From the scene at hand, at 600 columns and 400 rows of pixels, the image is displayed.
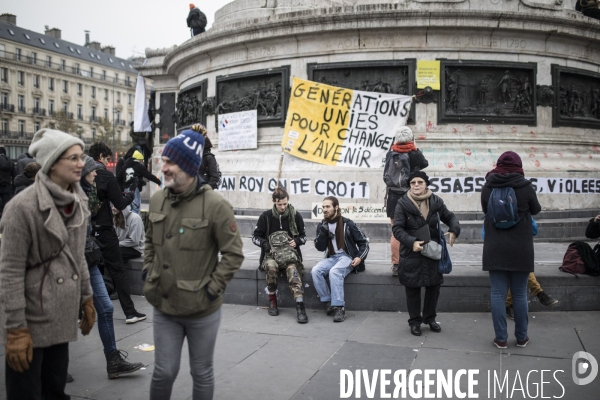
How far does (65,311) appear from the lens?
128 inches

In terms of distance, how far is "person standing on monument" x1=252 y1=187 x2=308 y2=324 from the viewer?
6902 millimetres

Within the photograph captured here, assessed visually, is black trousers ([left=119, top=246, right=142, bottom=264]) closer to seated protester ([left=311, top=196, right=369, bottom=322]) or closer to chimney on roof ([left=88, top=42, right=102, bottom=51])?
seated protester ([left=311, top=196, right=369, bottom=322])

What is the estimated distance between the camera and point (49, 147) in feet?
10.9

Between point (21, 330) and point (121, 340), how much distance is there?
9.97ft

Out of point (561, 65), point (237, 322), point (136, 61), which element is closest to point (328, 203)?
point (237, 322)

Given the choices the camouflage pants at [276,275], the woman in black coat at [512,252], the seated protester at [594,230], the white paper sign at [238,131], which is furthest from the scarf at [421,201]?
the white paper sign at [238,131]

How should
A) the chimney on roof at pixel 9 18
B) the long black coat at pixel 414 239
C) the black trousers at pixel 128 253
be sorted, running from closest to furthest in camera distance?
the long black coat at pixel 414 239
the black trousers at pixel 128 253
the chimney on roof at pixel 9 18

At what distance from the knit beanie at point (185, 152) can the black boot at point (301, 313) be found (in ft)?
11.7

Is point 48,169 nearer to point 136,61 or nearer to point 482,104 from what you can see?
point 482,104

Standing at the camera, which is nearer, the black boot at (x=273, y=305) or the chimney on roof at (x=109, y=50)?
the black boot at (x=273, y=305)

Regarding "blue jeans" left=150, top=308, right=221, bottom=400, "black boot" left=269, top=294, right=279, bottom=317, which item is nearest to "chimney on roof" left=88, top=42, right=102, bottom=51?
"black boot" left=269, top=294, right=279, bottom=317

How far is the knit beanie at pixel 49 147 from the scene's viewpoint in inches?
129

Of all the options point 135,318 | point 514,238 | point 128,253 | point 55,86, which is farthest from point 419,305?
point 55,86

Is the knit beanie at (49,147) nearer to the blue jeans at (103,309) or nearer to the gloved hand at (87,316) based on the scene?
the gloved hand at (87,316)
